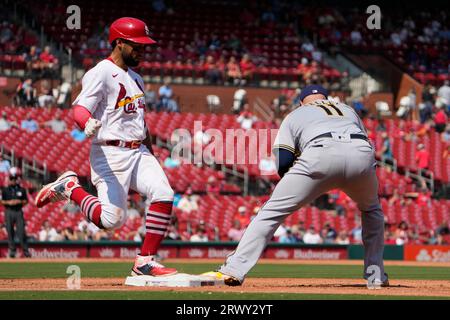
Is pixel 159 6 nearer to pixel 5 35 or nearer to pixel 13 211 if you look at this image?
pixel 5 35

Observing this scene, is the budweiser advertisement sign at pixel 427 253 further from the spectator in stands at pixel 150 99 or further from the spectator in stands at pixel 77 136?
the spectator in stands at pixel 150 99

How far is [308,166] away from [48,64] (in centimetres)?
1887

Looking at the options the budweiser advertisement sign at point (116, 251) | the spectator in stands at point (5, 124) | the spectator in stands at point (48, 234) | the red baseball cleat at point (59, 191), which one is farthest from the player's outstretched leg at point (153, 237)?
the spectator in stands at point (5, 124)

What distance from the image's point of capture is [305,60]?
102ft

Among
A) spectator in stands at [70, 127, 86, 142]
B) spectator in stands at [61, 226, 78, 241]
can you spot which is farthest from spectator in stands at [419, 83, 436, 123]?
spectator in stands at [61, 226, 78, 241]

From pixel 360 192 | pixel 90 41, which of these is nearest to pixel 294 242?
pixel 90 41

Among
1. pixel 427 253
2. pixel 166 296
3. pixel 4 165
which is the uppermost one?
pixel 4 165

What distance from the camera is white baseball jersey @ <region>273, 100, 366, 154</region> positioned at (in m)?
8.82

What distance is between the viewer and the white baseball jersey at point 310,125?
28.9 feet

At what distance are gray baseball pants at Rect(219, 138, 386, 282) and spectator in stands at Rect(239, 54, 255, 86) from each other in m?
20.8

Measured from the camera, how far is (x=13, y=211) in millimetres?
18875

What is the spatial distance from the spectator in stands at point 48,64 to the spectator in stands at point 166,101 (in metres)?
2.82

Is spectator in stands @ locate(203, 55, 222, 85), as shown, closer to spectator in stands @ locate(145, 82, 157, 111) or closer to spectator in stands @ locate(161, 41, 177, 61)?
spectator in stands @ locate(161, 41, 177, 61)


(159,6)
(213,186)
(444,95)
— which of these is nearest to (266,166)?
(213,186)
